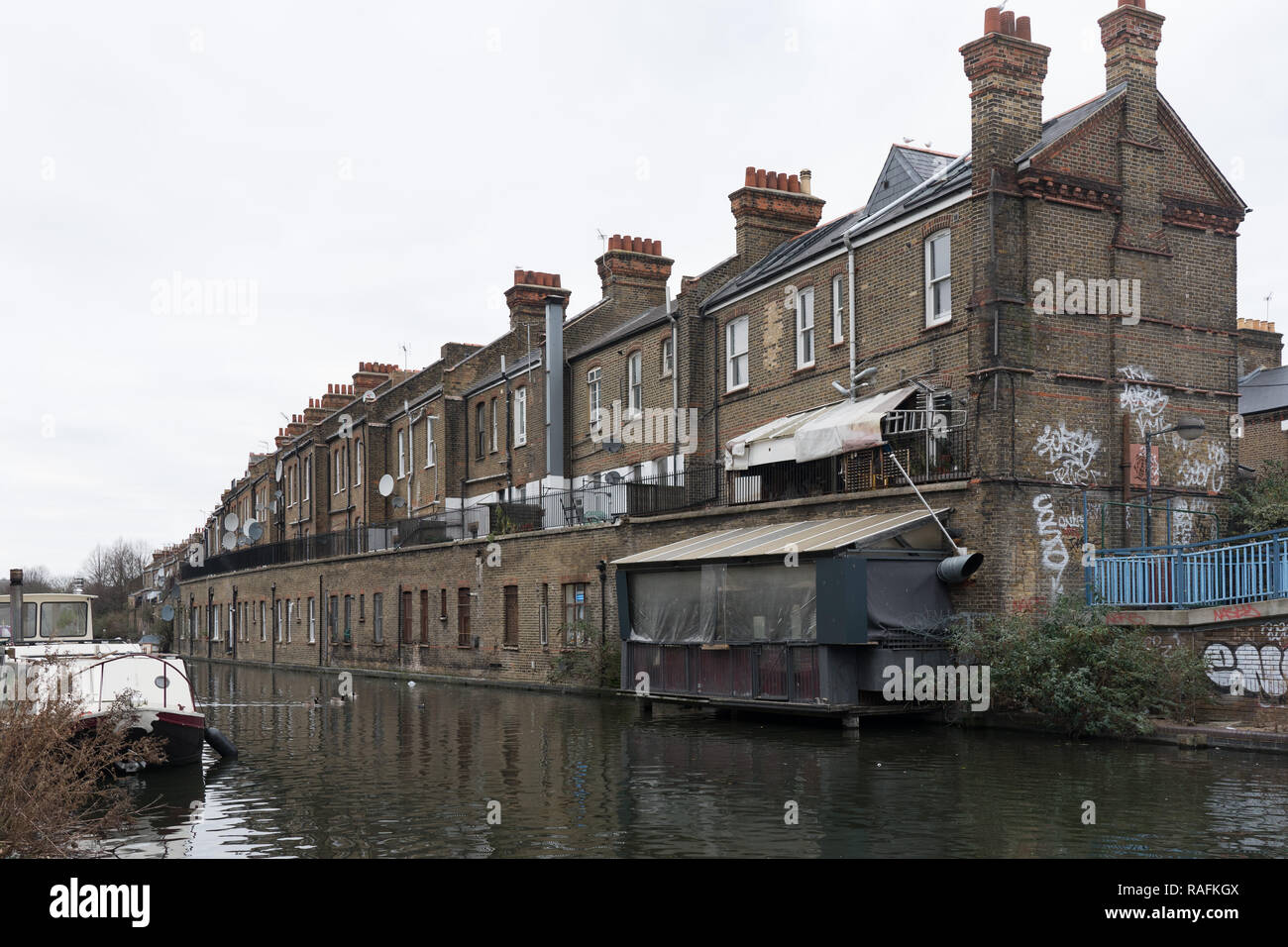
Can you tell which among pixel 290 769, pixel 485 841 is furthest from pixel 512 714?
pixel 485 841

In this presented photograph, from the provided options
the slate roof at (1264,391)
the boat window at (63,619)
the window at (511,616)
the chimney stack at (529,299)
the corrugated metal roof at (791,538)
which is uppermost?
the chimney stack at (529,299)

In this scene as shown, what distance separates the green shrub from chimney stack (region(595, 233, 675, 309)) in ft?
76.3

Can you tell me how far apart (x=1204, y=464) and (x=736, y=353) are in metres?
10.8

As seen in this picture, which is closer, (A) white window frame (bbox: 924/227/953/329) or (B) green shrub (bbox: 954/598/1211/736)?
(B) green shrub (bbox: 954/598/1211/736)

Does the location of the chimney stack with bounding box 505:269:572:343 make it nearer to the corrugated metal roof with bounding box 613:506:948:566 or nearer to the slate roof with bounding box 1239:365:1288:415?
the corrugated metal roof with bounding box 613:506:948:566

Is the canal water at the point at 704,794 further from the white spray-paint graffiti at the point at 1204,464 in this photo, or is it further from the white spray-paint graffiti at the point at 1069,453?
the white spray-paint graffiti at the point at 1204,464

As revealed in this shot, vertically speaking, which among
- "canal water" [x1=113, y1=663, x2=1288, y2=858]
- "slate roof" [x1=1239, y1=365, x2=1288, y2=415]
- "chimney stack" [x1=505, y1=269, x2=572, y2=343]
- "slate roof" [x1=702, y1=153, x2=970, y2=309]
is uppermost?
"chimney stack" [x1=505, y1=269, x2=572, y2=343]

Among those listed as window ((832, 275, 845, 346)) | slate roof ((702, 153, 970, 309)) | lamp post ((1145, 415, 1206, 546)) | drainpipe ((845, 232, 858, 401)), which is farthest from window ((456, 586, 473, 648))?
lamp post ((1145, 415, 1206, 546))

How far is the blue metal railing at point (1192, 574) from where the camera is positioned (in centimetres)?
1873

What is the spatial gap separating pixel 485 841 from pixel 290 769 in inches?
254

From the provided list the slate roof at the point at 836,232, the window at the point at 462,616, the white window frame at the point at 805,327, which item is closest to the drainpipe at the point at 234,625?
the window at the point at 462,616

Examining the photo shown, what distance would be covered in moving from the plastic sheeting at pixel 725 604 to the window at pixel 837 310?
20.3 feet

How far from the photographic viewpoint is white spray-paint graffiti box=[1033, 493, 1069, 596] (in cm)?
2106
